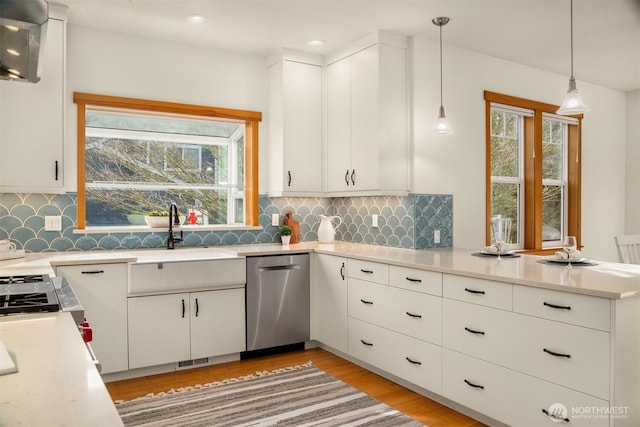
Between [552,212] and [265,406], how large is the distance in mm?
3621

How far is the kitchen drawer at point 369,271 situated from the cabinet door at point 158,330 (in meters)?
1.22

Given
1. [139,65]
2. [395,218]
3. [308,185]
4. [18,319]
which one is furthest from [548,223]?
[18,319]

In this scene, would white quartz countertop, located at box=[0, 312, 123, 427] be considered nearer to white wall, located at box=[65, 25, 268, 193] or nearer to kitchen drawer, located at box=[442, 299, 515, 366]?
kitchen drawer, located at box=[442, 299, 515, 366]

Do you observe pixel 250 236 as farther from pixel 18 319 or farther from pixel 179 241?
pixel 18 319

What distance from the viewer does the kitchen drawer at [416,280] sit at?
115 inches

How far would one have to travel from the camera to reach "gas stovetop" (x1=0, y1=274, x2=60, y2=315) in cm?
164

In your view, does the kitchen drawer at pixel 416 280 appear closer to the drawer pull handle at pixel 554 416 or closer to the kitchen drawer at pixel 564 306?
the kitchen drawer at pixel 564 306

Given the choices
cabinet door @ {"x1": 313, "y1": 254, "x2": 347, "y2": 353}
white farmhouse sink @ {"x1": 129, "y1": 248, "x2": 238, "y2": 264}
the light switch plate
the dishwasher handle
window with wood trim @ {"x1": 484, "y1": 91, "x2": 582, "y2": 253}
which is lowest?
cabinet door @ {"x1": 313, "y1": 254, "x2": 347, "y2": 353}

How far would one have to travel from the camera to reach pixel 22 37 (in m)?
1.53

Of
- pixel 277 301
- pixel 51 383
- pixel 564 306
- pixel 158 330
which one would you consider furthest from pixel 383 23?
pixel 51 383

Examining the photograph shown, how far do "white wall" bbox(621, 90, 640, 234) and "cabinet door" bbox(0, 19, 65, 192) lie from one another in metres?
5.65

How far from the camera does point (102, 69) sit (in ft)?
12.2

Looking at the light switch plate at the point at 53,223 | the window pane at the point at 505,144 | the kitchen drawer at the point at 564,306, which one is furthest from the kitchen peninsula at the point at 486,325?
the window pane at the point at 505,144

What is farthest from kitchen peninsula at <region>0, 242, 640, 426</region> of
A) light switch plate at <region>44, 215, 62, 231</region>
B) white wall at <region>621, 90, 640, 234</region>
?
white wall at <region>621, 90, 640, 234</region>
